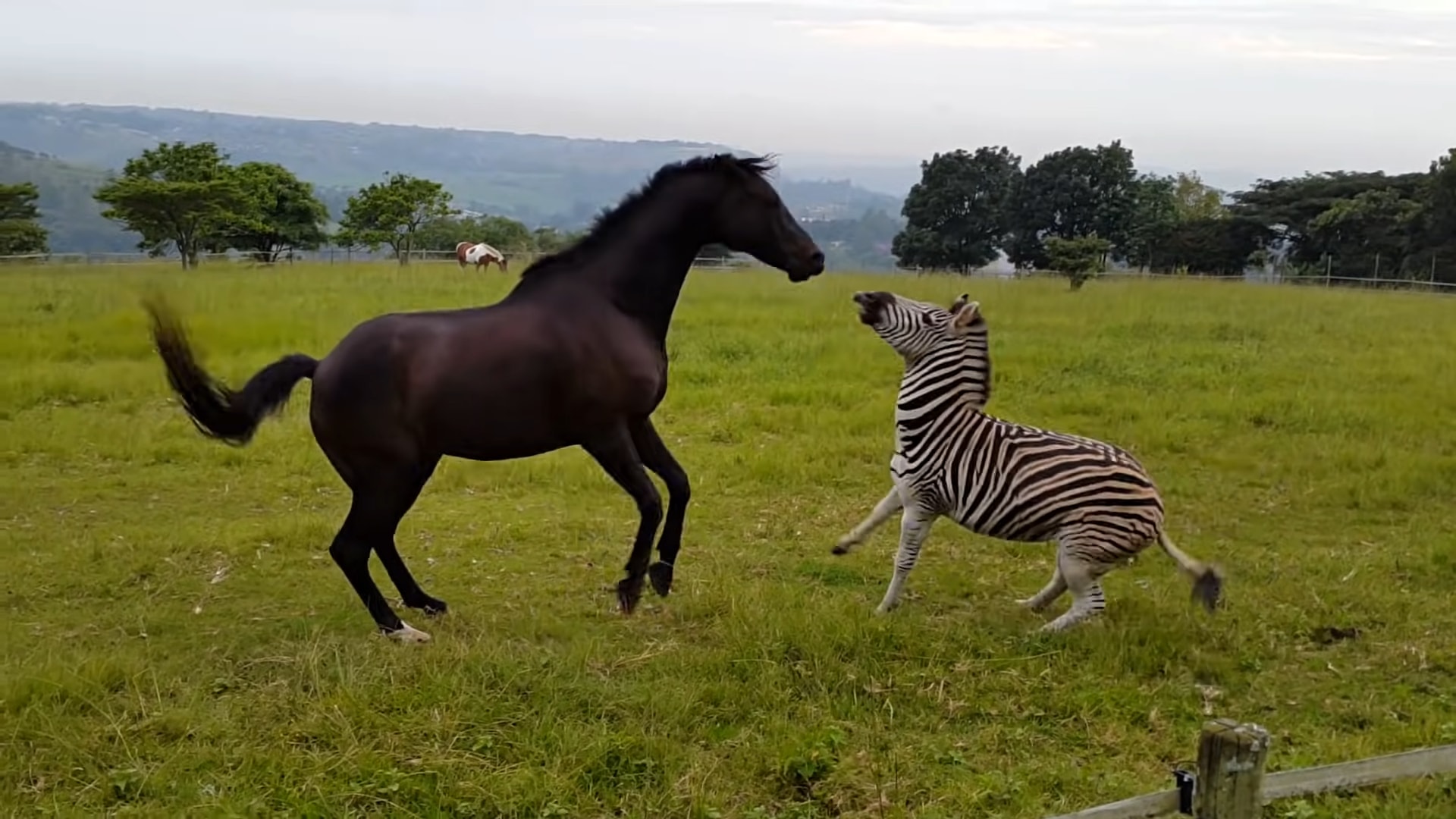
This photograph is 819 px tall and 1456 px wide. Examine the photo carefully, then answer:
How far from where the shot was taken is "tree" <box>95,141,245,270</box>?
20.0 meters

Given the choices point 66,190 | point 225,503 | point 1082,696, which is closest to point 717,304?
point 225,503

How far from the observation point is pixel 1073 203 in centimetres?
3500

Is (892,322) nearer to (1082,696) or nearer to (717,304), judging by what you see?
(1082,696)

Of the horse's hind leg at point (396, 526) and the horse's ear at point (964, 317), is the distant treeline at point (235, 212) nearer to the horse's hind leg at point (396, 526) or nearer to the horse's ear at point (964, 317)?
the horse's hind leg at point (396, 526)

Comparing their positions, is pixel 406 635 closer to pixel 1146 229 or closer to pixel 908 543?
pixel 908 543

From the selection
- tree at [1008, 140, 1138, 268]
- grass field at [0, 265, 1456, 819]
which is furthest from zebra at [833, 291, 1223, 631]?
tree at [1008, 140, 1138, 268]

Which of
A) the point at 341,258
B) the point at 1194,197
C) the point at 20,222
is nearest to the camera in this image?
the point at 20,222

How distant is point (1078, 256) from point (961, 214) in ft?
37.4

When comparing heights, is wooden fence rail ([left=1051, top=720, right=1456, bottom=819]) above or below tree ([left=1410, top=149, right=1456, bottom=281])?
below

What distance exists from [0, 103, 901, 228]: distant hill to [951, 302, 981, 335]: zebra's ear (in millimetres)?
87972

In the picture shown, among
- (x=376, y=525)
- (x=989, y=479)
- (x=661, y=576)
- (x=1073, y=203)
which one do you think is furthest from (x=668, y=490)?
(x=1073, y=203)

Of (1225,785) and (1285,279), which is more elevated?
(1285,279)

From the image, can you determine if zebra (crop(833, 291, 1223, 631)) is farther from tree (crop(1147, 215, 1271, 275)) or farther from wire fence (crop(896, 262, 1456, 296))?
tree (crop(1147, 215, 1271, 275))

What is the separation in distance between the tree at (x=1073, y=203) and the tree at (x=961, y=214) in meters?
0.85
